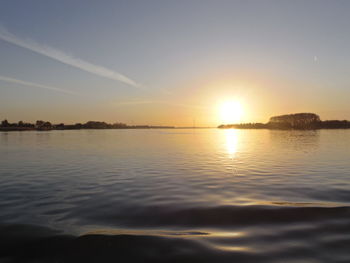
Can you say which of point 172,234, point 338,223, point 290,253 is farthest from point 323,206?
point 172,234

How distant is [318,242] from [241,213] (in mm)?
2941

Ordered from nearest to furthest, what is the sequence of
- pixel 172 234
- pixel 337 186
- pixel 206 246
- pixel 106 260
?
pixel 106 260, pixel 206 246, pixel 172 234, pixel 337 186

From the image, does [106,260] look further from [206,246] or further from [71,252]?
[206,246]

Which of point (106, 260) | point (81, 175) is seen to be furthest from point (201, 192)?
point (81, 175)

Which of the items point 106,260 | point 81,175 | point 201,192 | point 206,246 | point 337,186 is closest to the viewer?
point 106,260

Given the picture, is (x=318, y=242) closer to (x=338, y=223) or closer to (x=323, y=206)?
(x=338, y=223)

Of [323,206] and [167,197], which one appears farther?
[167,197]

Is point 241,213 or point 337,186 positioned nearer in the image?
point 241,213

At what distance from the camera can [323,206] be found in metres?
9.21

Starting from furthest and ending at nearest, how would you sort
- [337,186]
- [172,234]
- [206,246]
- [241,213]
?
[337,186], [241,213], [172,234], [206,246]

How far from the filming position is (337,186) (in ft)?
43.0

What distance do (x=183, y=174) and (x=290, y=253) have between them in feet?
39.5

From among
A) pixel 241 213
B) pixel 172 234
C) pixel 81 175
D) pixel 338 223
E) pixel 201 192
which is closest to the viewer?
pixel 172 234

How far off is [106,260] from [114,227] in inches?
83.8
